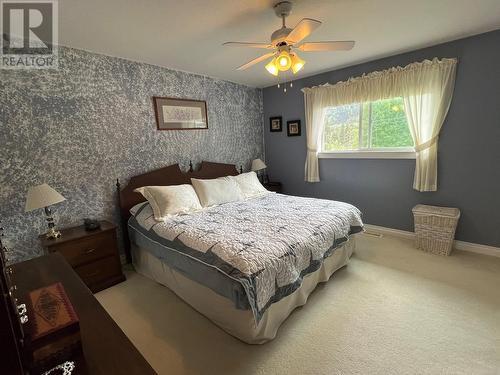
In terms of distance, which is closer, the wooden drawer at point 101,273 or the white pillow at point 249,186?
the wooden drawer at point 101,273

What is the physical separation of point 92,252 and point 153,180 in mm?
1093

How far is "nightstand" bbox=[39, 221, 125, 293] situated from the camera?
221cm

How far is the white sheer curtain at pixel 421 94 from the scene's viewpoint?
2854mm

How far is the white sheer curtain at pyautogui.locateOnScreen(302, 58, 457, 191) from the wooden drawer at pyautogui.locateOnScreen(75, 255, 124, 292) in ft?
12.1

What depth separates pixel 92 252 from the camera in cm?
238

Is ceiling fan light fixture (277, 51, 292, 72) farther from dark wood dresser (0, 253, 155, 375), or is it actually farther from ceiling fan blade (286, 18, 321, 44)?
dark wood dresser (0, 253, 155, 375)

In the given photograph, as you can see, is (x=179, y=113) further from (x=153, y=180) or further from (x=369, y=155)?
(x=369, y=155)

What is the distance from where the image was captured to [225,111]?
4031 millimetres

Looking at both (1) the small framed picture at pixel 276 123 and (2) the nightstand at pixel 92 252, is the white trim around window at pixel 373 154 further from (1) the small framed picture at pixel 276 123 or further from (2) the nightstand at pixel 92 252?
(2) the nightstand at pixel 92 252

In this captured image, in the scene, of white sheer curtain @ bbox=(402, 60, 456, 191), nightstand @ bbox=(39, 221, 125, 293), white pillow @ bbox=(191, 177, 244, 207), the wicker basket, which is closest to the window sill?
white sheer curtain @ bbox=(402, 60, 456, 191)

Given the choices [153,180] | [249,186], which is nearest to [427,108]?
[249,186]

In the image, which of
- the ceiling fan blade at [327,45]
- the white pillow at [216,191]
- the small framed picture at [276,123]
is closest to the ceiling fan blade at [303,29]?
the ceiling fan blade at [327,45]

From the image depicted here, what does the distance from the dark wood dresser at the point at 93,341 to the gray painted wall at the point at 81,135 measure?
4.42 feet

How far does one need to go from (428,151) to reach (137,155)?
364cm
